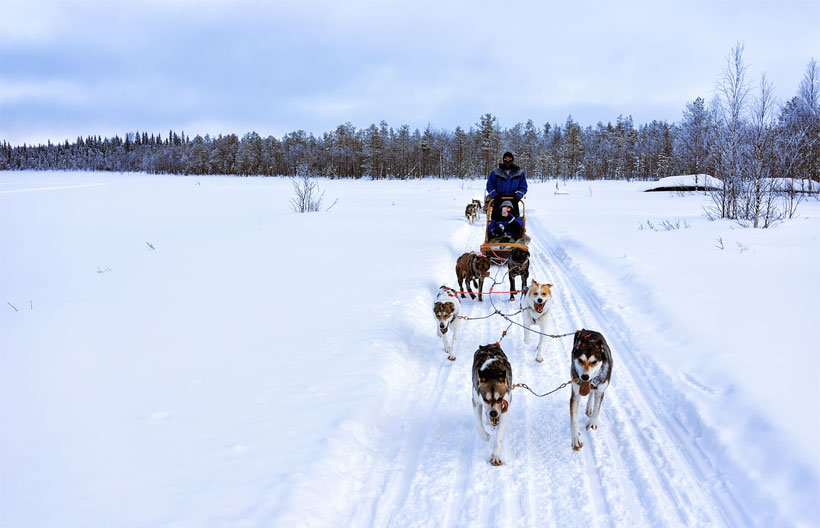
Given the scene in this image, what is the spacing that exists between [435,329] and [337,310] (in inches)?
54.5

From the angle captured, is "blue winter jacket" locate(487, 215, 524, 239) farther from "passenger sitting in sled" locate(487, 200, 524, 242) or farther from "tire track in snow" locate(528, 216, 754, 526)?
"tire track in snow" locate(528, 216, 754, 526)

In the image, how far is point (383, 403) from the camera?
3.82m

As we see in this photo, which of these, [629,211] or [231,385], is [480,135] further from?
[231,385]

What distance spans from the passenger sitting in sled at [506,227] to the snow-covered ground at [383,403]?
0.89 m

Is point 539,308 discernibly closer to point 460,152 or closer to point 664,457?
point 664,457

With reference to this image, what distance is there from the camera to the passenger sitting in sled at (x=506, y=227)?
842 centimetres

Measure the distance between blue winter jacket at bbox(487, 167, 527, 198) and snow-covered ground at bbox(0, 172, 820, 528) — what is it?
66.2 inches

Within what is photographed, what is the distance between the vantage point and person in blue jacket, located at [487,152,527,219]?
8.50 meters

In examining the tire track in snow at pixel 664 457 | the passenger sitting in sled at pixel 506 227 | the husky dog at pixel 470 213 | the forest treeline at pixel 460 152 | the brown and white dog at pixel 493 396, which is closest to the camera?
the tire track in snow at pixel 664 457

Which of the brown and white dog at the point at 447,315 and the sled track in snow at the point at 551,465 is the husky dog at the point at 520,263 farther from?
the sled track in snow at the point at 551,465

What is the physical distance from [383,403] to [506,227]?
220 inches

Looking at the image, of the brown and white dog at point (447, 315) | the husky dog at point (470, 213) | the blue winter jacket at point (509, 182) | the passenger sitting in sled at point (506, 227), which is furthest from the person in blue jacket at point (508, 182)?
the husky dog at point (470, 213)

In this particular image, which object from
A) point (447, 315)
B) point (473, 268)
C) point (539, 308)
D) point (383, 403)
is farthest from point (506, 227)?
point (383, 403)

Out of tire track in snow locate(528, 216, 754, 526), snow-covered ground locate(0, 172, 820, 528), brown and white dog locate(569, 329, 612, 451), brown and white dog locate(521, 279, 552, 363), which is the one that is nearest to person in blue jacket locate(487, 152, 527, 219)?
snow-covered ground locate(0, 172, 820, 528)
